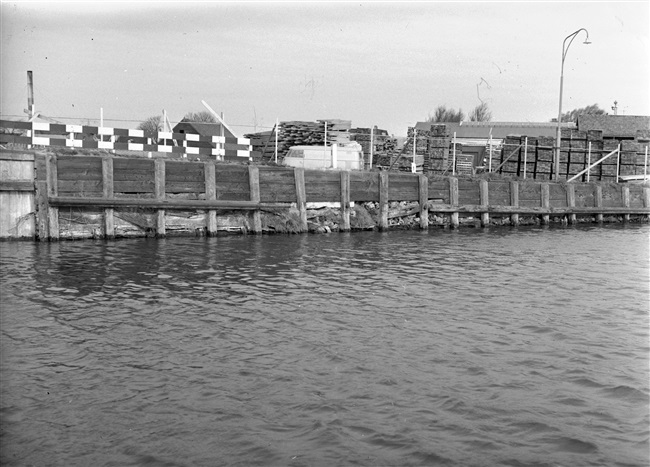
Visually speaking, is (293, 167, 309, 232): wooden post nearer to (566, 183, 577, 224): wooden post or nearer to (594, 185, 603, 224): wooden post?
(566, 183, 577, 224): wooden post

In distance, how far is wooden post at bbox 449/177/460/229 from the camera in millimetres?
26469

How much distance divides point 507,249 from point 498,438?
14382 millimetres

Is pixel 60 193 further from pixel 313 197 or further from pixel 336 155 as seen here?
pixel 336 155

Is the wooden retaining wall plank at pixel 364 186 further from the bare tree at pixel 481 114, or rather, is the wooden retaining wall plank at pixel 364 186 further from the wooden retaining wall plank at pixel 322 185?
the bare tree at pixel 481 114

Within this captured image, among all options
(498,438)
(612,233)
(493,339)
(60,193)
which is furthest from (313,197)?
(498,438)

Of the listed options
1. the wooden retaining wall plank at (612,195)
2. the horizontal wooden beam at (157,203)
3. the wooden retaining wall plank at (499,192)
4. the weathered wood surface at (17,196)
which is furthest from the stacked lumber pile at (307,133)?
the weathered wood surface at (17,196)

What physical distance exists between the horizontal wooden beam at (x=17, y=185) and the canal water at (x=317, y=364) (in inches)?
106

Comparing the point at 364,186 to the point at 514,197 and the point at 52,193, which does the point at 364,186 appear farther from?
the point at 52,193

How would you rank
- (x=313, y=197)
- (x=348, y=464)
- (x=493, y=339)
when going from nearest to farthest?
1. (x=348, y=464)
2. (x=493, y=339)
3. (x=313, y=197)

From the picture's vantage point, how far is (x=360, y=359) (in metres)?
9.13

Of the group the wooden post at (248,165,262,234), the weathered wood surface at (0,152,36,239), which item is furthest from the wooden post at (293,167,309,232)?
the weathered wood surface at (0,152,36,239)

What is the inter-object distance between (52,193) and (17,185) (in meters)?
0.81

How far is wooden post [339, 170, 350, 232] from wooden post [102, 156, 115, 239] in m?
6.99

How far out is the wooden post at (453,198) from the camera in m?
26.5
